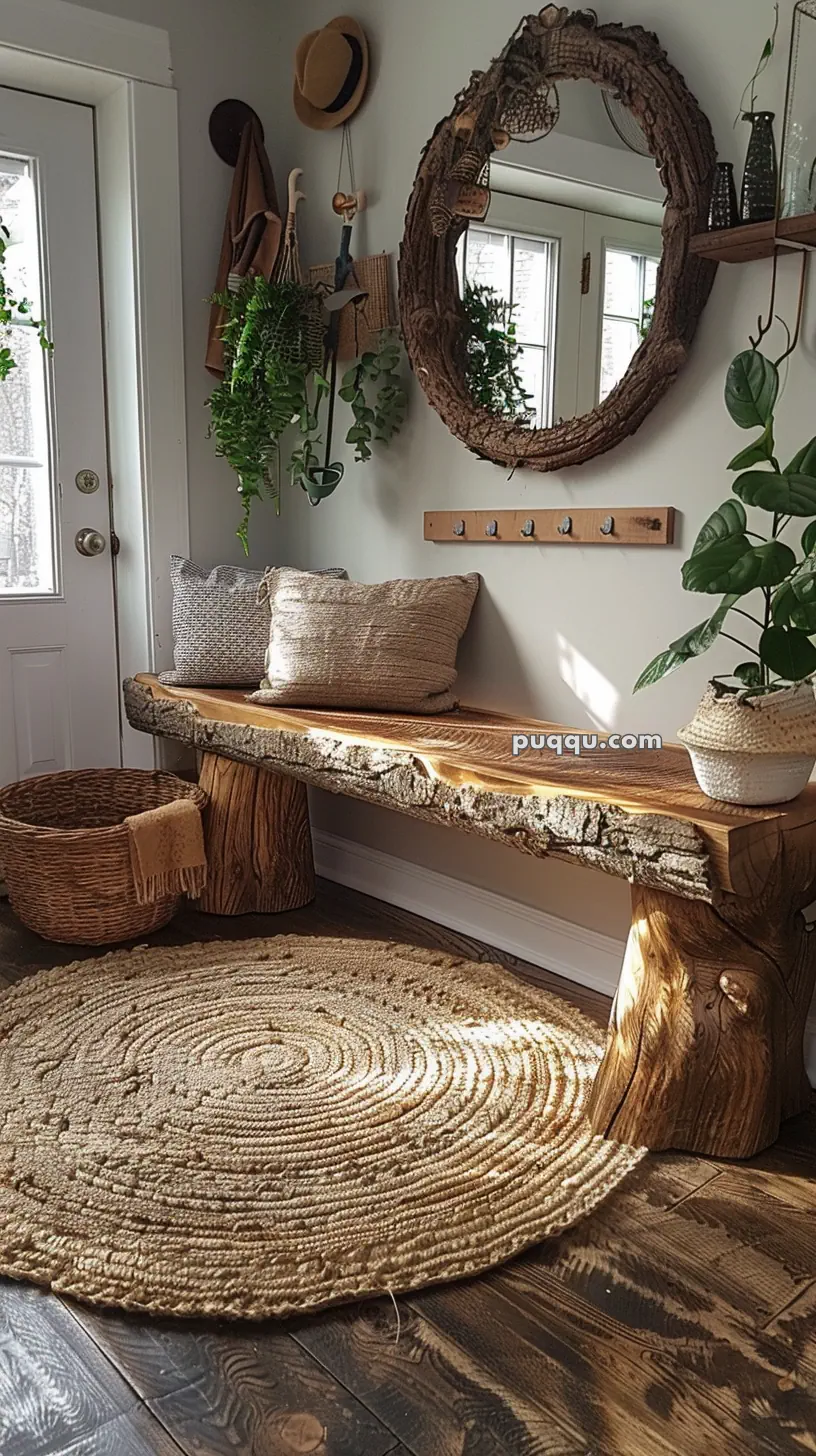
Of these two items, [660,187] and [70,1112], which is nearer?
[70,1112]

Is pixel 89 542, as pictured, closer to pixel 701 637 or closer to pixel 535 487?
pixel 535 487

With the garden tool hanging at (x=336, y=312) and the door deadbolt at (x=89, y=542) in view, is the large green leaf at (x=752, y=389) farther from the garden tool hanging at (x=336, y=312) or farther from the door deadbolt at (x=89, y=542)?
the door deadbolt at (x=89, y=542)

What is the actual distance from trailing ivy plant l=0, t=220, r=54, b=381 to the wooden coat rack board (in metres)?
1.12

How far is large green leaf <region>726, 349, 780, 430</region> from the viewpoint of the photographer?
5.80 feet

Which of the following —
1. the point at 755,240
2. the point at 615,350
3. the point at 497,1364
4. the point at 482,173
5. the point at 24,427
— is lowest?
the point at 497,1364

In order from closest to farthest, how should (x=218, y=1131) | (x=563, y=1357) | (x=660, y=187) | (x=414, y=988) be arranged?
(x=563, y=1357), (x=218, y=1131), (x=660, y=187), (x=414, y=988)

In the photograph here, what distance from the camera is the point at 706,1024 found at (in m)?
1.82

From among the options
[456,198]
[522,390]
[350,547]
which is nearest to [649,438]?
[522,390]

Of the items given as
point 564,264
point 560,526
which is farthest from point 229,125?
point 560,526

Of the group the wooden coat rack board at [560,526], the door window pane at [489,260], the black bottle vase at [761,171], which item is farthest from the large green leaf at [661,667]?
the door window pane at [489,260]

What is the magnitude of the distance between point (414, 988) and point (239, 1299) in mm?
1026

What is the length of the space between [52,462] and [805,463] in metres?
2.15

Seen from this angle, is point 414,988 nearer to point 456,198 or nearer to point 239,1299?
point 239,1299

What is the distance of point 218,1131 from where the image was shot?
190 centimetres
